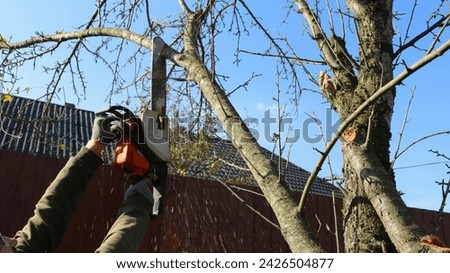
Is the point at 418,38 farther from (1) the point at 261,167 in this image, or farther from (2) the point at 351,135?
(1) the point at 261,167

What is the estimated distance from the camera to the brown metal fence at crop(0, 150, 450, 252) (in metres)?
3.47

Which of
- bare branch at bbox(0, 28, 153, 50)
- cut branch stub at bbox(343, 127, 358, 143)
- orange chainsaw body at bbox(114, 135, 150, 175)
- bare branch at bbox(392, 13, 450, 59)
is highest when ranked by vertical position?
bare branch at bbox(0, 28, 153, 50)

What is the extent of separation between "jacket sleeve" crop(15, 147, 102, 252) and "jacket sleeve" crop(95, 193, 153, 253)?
267 mm

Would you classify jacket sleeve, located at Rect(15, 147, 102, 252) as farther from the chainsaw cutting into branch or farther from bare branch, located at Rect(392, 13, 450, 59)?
bare branch, located at Rect(392, 13, 450, 59)

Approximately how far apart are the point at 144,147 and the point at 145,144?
0.9 inches

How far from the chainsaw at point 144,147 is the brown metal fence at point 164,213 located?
868 mm

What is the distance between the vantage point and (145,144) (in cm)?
275

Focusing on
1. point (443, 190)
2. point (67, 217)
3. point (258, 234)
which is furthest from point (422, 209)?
point (67, 217)

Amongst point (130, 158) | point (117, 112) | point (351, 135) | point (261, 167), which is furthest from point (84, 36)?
point (351, 135)

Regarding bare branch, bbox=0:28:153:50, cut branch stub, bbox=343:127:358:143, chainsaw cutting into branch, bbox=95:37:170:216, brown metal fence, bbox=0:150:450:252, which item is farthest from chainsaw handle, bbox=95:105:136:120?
cut branch stub, bbox=343:127:358:143

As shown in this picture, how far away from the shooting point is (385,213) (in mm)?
1965

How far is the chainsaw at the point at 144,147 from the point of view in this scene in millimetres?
2727

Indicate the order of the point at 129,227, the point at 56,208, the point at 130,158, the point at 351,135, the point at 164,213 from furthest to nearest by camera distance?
the point at 164,213
the point at 130,158
the point at 56,208
the point at 129,227
the point at 351,135
